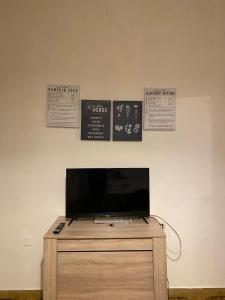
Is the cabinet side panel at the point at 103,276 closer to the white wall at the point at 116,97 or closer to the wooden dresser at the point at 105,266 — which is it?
the wooden dresser at the point at 105,266

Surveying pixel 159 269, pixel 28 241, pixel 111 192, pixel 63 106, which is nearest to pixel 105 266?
pixel 159 269

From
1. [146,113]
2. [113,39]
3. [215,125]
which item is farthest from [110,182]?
[113,39]

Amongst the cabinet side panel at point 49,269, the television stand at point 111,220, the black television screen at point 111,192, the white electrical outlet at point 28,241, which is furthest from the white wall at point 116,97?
the cabinet side panel at point 49,269

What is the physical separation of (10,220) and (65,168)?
25.1 inches

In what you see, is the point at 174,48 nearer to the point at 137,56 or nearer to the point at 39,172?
the point at 137,56

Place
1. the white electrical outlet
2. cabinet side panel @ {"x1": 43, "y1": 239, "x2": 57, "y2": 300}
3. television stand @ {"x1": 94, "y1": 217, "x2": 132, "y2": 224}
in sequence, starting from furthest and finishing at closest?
the white electrical outlet < television stand @ {"x1": 94, "y1": 217, "x2": 132, "y2": 224} < cabinet side panel @ {"x1": 43, "y1": 239, "x2": 57, "y2": 300}

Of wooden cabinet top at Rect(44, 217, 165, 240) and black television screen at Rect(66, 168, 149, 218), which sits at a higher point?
black television screen at Rect(66, 168, 149, 218)

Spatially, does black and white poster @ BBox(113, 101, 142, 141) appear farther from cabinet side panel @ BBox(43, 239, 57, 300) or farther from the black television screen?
cabinet side panel @ BBox(43, 239, 57, 300)

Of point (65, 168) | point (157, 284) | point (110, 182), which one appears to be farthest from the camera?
point (65, 168)

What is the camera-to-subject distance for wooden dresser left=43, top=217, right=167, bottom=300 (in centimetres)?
150

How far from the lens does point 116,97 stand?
2.10 meters

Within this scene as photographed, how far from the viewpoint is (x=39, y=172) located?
2.05m

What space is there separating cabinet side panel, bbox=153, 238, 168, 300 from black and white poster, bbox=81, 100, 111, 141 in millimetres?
945

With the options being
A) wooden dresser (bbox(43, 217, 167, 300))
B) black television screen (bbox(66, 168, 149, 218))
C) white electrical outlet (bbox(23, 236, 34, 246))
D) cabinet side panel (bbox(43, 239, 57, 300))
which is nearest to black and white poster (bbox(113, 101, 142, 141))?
black television screen (bbox(66, 168, 149, 218))
